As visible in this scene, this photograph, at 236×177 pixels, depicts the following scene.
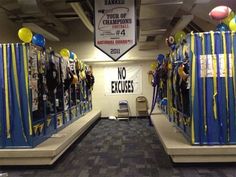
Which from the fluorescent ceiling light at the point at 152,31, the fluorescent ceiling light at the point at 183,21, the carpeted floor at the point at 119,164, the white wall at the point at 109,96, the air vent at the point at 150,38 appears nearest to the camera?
the carpeted floor at the point at 119,164

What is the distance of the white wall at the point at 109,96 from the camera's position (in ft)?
33.0

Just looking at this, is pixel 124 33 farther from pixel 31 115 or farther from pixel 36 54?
pixel 31 115

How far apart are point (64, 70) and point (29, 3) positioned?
60.7 inches

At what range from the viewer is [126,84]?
1009 cm

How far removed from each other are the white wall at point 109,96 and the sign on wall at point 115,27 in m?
5.90

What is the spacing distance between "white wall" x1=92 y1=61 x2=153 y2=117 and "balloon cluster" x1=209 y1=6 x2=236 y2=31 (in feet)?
19.8

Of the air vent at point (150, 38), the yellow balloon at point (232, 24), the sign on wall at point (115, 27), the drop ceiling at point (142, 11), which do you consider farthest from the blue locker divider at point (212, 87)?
the air vent at point (150, 38)

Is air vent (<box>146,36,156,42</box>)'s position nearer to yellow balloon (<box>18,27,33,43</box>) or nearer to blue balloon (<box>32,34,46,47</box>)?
blue balloon (<box>32,34,46,47</box>)

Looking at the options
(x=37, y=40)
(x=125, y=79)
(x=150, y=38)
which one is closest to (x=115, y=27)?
(x=37, y=40)

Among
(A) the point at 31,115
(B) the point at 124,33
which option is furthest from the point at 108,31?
(A) the point at 31,115

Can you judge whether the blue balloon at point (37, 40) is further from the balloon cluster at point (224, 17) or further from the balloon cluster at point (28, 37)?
the balloon cluster at point (224, 17)

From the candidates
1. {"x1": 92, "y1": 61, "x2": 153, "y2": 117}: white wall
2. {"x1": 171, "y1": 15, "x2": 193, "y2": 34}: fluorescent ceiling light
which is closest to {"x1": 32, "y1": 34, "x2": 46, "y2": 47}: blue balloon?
{"x1": 171, "y1": 15, "x2": 193, "y2": 34}: fluorescent ceiling light

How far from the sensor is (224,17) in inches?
154

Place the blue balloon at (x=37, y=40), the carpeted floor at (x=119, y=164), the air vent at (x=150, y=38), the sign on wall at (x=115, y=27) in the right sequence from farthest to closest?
1. the air vent at (x=150, y=38)
2. the blue balloon at (x=37, y=40)
3. the sign on wall at (x=115, y=27)
4. the carpeted floor at (x=119, y=164)
